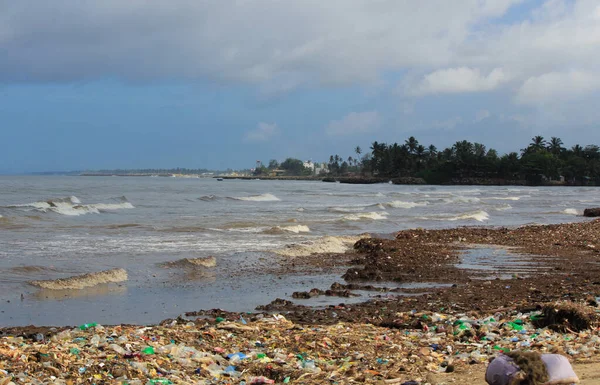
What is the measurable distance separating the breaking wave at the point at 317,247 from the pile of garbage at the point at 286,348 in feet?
29.1

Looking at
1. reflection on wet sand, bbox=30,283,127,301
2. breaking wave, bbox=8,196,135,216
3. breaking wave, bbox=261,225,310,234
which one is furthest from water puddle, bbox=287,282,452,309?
breaking wave, bbox=8,196,135,216

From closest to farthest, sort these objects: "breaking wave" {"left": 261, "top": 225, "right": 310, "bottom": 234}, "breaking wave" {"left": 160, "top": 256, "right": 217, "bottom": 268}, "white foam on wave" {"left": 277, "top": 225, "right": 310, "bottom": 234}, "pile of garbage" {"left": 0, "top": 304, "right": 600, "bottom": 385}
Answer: "pile of garbage" {"left": 0, "top": 304, "right": 600, "bottom": 385}, "breaking wave" {"left": 160, "top": 256, "right": 217, "bottom": 268}, "breaking wave" {"left": 261, "top": 225, "right": 310, "bottom": 234}, "white foam on wave" {"left": 277, "top": 225, "right": 310, "bottom": 234}

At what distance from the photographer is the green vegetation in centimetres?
13075

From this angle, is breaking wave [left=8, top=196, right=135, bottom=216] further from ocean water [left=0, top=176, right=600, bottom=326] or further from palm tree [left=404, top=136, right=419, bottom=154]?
palm tree [left=404, top=136, right=419, bottom=154]

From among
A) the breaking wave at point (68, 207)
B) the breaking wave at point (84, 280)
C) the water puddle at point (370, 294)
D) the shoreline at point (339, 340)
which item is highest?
the shoreline at point (339, 340)

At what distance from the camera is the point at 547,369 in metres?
4.83

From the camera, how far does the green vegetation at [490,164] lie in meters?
131

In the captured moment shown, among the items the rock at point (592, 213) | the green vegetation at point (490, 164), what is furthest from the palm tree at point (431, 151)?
the rock at point (592, 213)

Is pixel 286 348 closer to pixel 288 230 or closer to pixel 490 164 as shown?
pixel 288 230

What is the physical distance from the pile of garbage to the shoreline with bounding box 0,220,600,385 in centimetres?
1

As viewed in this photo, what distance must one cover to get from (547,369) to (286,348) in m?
2.94

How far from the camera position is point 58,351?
6.02 m

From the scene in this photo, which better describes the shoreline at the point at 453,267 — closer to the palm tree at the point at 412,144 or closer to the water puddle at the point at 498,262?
the water puddle at the point at 498,262

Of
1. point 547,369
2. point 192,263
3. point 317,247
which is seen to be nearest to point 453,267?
point 317,247
